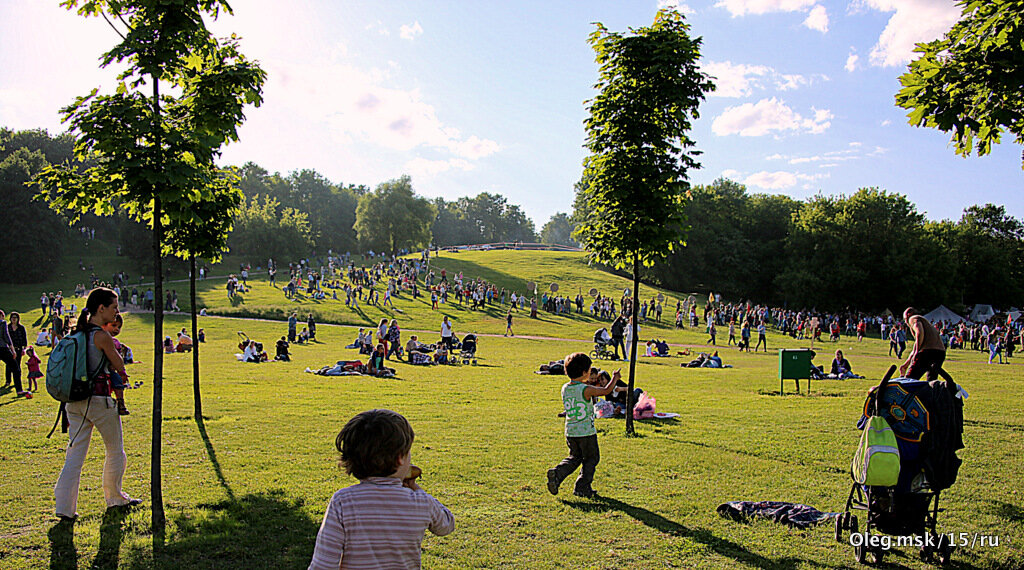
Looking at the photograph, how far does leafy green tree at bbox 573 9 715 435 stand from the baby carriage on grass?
220 inches

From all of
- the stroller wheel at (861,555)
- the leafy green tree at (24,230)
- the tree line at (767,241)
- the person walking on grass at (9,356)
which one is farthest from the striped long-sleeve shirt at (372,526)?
the leafy green tree at (24,230)

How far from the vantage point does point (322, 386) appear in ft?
54.2

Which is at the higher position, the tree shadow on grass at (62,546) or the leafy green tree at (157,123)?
the leafy green tree at (157,123)

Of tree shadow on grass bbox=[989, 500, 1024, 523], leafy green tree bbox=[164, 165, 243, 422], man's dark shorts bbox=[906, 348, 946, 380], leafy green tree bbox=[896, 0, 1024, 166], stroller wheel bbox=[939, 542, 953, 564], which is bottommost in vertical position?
tree shadow on grass bbox=[989, 500, 1024, 523]

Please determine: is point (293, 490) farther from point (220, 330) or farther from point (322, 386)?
point (220, 330)

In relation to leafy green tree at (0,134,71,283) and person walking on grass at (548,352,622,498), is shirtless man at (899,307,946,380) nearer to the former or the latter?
person walking on grass at (548,352,622,498)

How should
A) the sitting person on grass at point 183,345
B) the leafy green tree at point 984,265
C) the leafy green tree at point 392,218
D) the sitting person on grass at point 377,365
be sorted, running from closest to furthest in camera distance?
the sitting person on grass at point 377,365
the sitting person on grass at point 183,345
the leafy green tree at point 984,265
the leafy green tree at point 392,218

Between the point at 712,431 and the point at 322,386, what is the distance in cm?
1039

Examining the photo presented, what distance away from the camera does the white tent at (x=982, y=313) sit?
2505 inches

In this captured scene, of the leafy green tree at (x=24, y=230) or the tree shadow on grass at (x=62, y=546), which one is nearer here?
the tree shadow on grass at (x=62, y=546)

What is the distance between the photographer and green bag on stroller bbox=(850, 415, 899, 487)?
477 cm

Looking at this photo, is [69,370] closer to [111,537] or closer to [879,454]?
[111,537]

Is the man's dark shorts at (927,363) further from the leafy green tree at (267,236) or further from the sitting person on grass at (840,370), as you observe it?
the leafy green tree at (267,236)

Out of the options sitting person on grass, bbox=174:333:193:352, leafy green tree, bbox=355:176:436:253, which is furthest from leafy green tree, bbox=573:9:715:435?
leafy green tree, bbox=355:176:436:253
